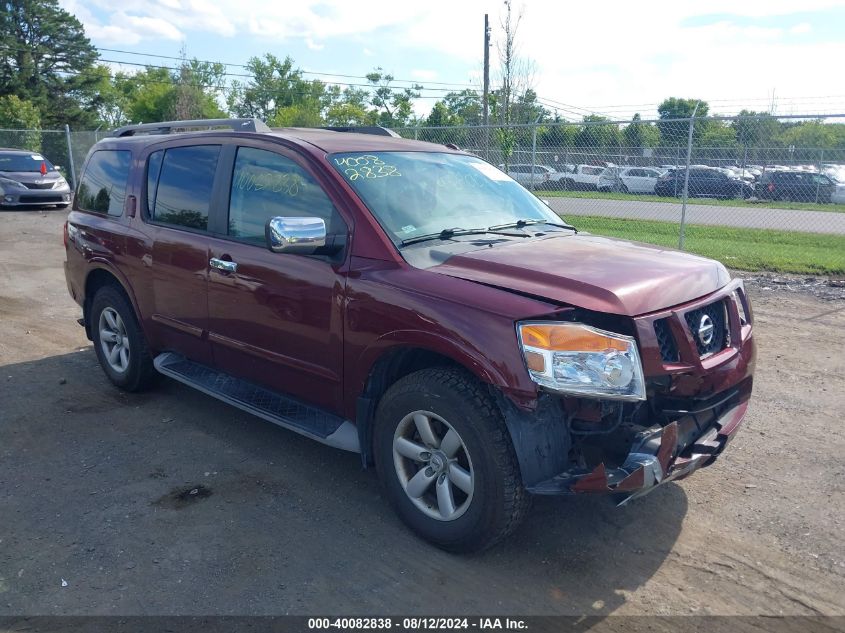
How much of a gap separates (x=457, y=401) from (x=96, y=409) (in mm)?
3349

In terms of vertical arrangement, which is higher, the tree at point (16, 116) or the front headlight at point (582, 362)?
the tree at point (16, 116)

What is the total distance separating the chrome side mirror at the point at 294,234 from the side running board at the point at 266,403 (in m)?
1.00

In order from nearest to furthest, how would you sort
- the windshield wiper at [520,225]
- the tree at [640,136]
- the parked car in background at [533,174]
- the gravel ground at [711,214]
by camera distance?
the windshield wiper at [520,225] < the gravel ground at [711,214] < the tree at [640,136] < the parked car in background at [533,174]

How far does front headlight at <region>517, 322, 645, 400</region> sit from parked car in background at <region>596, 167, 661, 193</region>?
421 inches

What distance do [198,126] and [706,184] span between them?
10.1 m

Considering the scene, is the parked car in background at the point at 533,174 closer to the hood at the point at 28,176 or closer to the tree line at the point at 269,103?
the tree line at the point at 269,103

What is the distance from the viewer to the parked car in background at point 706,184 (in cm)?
1222

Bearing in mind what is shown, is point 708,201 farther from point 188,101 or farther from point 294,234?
point 188,101

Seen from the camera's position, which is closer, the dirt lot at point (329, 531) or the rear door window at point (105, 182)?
the dirt lot at point (329, 531)

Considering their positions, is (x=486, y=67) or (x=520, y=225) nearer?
(x=520, y=225)

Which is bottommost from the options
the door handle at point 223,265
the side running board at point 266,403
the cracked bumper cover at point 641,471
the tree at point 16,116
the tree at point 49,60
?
the side running board at point 266,403

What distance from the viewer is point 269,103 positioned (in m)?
66.8

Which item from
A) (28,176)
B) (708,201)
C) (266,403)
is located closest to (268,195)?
(266,403)

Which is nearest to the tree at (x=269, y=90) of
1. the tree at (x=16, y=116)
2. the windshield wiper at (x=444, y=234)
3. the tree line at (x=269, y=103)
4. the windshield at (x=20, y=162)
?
the tree line at (x=269, y=103)
